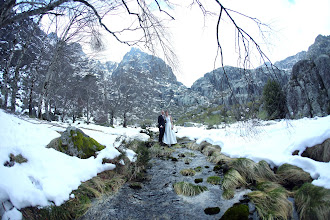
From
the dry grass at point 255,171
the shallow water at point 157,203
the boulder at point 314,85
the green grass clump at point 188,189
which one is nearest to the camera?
the shallow water at point 157,203

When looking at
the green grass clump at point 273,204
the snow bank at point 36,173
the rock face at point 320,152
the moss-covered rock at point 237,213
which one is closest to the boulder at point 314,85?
the rock face at point 320,152

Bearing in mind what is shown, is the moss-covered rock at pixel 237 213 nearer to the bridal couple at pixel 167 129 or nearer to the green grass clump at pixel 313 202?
the green grass clump at pixel 313 202

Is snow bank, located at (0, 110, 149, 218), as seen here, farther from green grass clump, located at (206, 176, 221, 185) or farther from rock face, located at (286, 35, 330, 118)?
rock face, located at (286, 35, 330, 118)

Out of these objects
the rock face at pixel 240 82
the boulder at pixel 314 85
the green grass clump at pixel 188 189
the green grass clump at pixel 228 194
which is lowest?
the green grass clump at pixel 188 189

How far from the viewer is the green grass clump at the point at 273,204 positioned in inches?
92.0

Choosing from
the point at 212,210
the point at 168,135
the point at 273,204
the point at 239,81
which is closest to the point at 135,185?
the point at 212,210

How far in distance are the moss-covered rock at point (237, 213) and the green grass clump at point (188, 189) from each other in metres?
0.97

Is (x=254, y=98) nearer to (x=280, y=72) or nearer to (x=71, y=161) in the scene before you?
(x=280, y=72)

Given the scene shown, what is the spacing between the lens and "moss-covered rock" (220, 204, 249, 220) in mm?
2363

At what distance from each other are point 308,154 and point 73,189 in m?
5.14

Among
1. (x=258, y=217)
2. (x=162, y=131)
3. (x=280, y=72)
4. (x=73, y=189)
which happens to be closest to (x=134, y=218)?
(x=73, y=189)

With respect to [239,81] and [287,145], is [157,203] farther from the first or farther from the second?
[287,145]

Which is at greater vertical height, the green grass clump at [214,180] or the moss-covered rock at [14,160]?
the moss-covered rock at [14,160]

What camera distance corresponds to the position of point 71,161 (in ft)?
11.6
